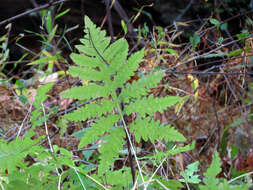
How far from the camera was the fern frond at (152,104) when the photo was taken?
586mm

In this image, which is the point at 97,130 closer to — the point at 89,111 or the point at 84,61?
the point at 89,111

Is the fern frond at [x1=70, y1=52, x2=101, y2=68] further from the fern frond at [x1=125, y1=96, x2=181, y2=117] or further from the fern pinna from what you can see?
the fern frond at [x1=125, y1=96, x2=181, y2=117]

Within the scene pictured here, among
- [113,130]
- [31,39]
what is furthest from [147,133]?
[31,39]

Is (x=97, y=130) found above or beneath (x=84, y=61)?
beneath

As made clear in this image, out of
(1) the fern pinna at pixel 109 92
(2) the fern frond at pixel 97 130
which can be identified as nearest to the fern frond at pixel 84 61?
(1) the fern pinna at pixel 109 92

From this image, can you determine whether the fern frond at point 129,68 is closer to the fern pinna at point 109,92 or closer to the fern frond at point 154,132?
the fern pinna at point 109,92

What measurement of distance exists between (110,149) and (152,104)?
14 cm

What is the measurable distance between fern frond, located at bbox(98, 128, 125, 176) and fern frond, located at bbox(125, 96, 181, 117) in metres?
0.07

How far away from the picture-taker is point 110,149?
0.60 m

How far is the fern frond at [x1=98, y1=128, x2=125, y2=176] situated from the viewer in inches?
23.1

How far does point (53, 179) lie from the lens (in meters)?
0.67

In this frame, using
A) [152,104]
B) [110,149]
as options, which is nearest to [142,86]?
[152,104]

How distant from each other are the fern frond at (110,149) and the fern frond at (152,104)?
0.21ft

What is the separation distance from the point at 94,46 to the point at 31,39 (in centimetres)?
349
